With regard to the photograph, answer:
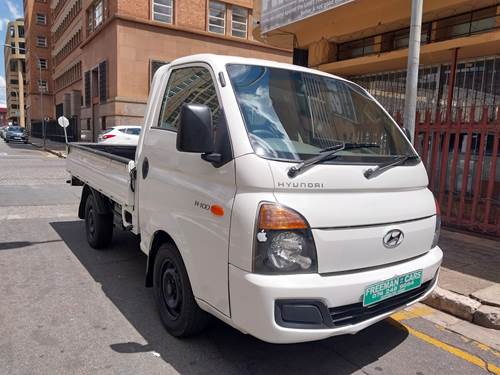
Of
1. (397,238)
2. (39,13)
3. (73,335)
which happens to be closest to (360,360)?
(397,238)

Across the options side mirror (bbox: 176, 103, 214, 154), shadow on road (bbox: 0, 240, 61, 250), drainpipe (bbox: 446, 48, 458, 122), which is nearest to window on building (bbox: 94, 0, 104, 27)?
shadow on road (bbox: 0, 240, 61, 250)

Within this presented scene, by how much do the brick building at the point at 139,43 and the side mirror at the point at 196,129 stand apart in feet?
77.4

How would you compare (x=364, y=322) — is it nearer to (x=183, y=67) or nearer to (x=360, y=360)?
(x=360, y=360)

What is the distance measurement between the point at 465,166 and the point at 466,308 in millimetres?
3332

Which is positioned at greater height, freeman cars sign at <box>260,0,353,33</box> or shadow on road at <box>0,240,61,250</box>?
freeman cars sign at <box>260,0,353,33</box>

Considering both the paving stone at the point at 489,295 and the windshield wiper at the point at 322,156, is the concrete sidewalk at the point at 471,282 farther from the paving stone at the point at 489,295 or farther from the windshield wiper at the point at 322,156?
the windshield wiper at the point at 322,156

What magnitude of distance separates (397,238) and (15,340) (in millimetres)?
3044

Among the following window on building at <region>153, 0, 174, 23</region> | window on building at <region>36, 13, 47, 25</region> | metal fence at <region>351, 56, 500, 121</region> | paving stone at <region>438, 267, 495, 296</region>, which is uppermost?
window on building at <region>36, 13, 47, 25</region>

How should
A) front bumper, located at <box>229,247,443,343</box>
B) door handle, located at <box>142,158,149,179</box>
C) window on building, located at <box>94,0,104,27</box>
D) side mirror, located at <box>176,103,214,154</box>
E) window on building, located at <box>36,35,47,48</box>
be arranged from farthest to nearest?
window on building, located at <box>36,35,47,48</box>
window on building, located at <box>94,0,104,27</box>
door handle, located at <box>142,158,149,179</box>
side mirror, located at <box>176,103,214,154</box>
front bumper, located at <box>229,247,443,343</box>

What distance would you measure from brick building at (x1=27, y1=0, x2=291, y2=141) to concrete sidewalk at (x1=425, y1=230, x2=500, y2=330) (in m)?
21.0

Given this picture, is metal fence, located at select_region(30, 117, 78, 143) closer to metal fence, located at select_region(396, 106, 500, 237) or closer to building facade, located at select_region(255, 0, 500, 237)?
building facade, located at select_region(255, 0, 500, 237)

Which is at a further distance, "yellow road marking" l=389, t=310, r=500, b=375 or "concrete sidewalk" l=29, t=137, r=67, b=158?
"concrete sidewalk" l=29, t=137, r=67, b=158

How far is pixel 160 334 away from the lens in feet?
11.6

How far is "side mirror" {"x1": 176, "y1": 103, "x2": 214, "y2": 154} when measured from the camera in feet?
9.16
